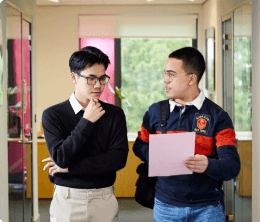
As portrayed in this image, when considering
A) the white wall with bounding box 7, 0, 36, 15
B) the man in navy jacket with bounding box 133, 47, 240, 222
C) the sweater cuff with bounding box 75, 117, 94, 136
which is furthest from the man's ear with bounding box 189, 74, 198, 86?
the white wall with bounding box 7, 0, 36, 15

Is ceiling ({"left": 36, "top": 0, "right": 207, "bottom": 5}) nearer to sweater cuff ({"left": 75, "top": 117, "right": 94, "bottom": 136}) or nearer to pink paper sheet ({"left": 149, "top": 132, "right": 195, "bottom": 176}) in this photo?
sweater cuff ({"left": 75, "top": 117, "right": 94, "bottom": 136})

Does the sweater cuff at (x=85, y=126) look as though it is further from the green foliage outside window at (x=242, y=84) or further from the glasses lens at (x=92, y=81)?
the green foliage outside window at (x=242, y=84)

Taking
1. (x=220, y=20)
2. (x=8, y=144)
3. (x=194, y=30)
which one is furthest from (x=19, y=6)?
(x=194, y=30)

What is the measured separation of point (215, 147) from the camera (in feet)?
6.28

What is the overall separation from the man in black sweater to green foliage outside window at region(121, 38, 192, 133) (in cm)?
429

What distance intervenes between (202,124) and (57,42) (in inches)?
183

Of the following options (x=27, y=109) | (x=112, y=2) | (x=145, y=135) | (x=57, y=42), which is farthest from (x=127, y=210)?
(x=145, y=135)

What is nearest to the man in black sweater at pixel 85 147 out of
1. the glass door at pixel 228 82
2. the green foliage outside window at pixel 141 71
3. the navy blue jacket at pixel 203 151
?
the navy blue jacket at pixel 203 151

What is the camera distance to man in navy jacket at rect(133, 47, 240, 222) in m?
1.82

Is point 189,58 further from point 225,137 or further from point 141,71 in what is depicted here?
point 141,71

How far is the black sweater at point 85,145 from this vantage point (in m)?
1.93

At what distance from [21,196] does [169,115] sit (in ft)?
8.26

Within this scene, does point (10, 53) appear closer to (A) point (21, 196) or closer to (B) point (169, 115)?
(A) point (21, 196)

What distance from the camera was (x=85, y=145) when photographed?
2008mm
